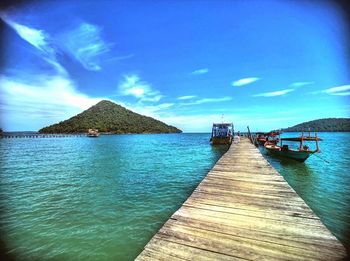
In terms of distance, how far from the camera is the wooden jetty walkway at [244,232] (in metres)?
3.30

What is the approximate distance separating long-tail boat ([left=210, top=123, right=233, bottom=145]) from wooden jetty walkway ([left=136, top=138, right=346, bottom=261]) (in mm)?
37143

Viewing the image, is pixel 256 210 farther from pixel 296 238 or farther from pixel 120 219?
pixel 120 219

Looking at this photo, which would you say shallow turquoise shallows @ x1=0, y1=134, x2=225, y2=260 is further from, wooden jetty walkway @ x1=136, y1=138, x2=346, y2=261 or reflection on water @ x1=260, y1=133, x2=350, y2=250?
reflection on water @ x1=260, y1=133, x2=350, y2=250

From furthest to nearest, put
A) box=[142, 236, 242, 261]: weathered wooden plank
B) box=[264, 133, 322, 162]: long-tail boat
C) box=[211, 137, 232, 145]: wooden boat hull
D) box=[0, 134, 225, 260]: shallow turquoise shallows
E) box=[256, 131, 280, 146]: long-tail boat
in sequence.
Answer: box=[211, 137, 232, 145]: wooden boat hull < box=[256, 131, 280, 146]: long-tail boat < box=[264, 133, 322, 162]: long-tail boat < box=[0, 134, 225, 260]: shallow turquoise shallows < box=[142, 236, 242, 261]: weathered wooden plank

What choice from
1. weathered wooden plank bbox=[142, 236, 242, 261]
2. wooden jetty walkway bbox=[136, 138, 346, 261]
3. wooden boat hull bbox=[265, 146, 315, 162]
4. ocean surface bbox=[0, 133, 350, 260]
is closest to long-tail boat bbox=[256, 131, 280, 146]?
wooden boat hull bbox=[265, 146, 315, 162]

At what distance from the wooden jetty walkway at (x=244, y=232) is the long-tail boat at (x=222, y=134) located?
37.1 meters

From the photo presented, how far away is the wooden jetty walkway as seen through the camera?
10.8 ft

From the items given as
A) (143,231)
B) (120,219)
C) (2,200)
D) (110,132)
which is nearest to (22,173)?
(2,200)

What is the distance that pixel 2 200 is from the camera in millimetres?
10188

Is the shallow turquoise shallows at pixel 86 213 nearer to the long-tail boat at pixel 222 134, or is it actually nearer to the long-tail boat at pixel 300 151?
the long-tail boat at pixel 300 151

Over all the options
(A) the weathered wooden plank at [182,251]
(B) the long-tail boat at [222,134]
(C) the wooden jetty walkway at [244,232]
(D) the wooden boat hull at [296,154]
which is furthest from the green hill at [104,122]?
(A) the weathered wooden plank at [182,251]

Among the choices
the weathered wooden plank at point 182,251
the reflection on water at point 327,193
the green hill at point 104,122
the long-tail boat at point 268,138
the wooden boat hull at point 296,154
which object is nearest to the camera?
the weathered wooden plank at point 182,251

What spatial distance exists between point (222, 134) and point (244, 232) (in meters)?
42.4

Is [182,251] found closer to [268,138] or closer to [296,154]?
[296,154]
